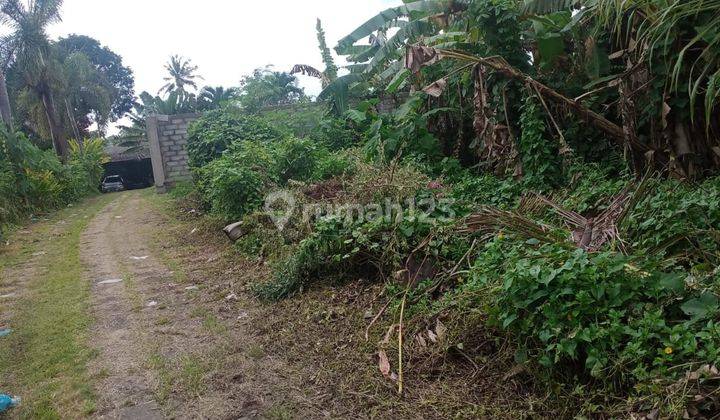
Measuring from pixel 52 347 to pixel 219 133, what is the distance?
7.24 metres

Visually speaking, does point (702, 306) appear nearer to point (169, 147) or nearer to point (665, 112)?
point (665, 112)

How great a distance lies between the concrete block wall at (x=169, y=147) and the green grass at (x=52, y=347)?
6771 millimetres

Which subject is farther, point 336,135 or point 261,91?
point 261,91

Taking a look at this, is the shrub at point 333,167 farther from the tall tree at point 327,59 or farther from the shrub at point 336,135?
the tall tree at point 327,59

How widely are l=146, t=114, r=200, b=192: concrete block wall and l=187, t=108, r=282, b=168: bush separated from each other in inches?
50.5

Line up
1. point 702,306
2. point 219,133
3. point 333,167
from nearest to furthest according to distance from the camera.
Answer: point 702,306 → point 333,167 → point 219,133

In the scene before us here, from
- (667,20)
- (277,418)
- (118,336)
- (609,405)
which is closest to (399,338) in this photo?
(277,418)

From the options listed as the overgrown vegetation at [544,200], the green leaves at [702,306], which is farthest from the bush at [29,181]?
the green leaves at [702,306]

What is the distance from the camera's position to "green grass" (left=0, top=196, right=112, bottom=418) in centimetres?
267

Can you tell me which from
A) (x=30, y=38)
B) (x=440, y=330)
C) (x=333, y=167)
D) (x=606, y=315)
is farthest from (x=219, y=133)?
(x=30, y=38)

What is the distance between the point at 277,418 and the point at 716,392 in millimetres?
1954

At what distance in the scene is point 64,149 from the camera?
21469mm

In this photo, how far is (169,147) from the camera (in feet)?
40.1

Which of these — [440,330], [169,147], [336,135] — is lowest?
[440,330]
